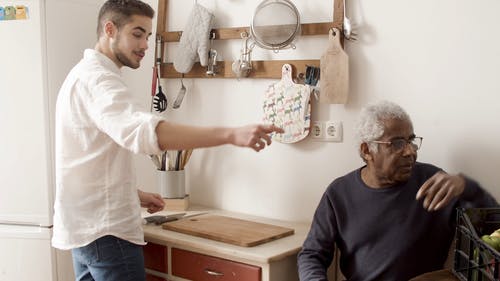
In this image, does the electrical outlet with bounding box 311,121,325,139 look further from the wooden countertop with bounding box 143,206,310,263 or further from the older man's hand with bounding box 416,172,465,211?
the older man's hand with bounding box 416,172,465,211

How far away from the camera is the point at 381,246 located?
1.74 m

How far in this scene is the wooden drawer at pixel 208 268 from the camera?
181 centimetres

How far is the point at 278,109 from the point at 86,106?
0.89m

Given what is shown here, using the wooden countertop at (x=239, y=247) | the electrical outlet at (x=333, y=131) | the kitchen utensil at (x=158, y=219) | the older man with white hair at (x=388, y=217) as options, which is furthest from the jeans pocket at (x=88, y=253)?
the electrical outlet at (x=333, y=131)

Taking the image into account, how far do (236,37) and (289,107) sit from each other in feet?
1.34

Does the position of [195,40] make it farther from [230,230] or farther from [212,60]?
[230,230]

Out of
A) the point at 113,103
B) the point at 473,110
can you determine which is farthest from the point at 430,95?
the point at 113,103

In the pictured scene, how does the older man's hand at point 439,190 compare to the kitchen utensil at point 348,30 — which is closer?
the older man's hand at point 439,190

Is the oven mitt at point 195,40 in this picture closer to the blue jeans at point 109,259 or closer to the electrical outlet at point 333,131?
the electrical outlet at point 333,131

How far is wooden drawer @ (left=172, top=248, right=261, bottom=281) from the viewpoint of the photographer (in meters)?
1.81

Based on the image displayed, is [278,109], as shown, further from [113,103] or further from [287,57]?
[113,103]

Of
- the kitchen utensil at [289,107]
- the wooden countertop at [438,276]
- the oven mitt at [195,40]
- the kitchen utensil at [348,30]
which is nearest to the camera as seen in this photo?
the wooden countertop at [438,276]

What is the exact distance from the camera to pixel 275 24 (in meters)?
2.10

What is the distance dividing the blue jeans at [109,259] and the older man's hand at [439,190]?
0.91 meters
